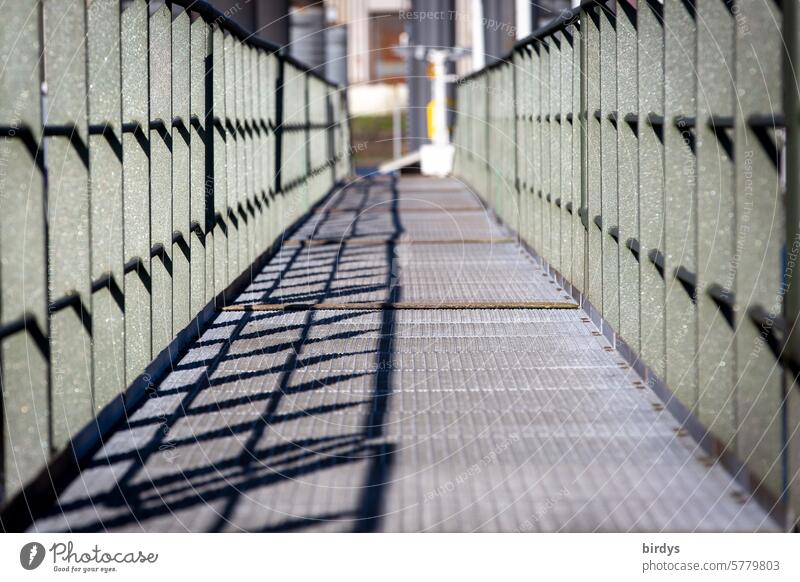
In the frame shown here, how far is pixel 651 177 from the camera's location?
17.4 feet

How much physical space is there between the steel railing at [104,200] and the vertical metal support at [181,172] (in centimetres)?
1

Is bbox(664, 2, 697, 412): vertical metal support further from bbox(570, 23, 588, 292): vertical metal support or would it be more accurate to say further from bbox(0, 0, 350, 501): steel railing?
bbox(570, 23, 588, 292): vertical metal support

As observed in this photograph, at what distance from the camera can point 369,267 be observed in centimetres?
937

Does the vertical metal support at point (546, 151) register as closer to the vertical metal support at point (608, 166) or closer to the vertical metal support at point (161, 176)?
the vertical metal support at point (608, 166)

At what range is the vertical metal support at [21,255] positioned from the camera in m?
3.45

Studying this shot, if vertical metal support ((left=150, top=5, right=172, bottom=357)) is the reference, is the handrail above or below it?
above

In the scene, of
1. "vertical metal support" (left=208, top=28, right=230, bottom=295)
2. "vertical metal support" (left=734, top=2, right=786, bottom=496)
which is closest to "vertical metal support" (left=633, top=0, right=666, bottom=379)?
"vertical metal support" (left=734, top=2, right=786, bottom=496)

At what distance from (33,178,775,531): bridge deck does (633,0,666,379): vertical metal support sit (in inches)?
9.7

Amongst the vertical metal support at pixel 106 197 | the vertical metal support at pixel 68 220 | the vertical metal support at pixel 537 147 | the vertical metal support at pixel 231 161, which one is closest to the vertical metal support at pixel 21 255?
the vertical metal support at pixel 68 220

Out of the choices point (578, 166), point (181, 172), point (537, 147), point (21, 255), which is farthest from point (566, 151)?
point (21, 255)

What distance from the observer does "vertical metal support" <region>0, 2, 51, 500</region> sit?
3.45 meters
